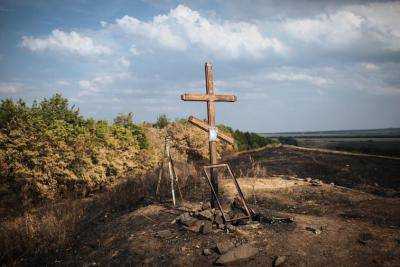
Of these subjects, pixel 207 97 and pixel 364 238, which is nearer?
pixel 364 238

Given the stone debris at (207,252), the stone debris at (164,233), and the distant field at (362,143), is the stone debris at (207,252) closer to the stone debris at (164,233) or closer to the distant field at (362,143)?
the stone debris at (164,233)

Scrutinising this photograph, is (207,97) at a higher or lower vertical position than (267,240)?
higher

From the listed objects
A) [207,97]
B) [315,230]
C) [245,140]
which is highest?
[207,97]

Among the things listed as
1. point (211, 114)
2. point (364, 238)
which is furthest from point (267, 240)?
point (211, 114)

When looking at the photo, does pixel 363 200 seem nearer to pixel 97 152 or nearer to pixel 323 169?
pixel 323 169

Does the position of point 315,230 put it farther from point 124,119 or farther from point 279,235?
point 124,119

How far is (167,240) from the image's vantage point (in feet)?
21.8

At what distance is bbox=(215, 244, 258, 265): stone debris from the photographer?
5527 millimetres

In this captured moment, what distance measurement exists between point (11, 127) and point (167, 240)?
302 inches

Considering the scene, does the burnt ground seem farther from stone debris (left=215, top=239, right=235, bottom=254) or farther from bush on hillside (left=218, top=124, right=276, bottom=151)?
bush on hillside (left=218, top=124, right=276, bottom=151)

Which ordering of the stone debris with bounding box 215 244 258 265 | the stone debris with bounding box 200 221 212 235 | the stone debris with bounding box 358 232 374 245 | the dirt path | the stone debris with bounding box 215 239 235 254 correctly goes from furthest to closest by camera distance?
the stone debris with bounding box 200 221 212 235 → the stone debris with bounding box 358 232 374 245 → the stone debris with bounding box 215 239 235 254 → the dirt path → the stone debris with bounding box 215 244 258 265

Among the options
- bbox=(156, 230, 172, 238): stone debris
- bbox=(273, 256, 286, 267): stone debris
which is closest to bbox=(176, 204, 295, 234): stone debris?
bbox=(156, 230, 172, 238): stone debris

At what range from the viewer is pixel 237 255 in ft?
18.4

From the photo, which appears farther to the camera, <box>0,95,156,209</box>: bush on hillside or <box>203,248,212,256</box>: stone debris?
<box>0,95,156,209</box>: bush on hillside
